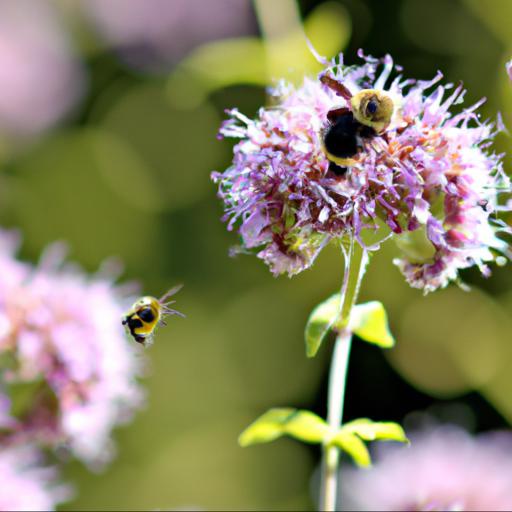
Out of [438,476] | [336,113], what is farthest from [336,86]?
[438,476]

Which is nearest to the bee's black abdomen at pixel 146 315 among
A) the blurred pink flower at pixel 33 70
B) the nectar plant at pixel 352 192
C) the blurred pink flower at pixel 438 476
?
the nectar plant at pixel 352 192

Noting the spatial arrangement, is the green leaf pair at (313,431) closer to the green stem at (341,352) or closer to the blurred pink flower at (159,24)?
the green stem at (341,352)

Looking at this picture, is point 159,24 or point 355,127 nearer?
point 355,127

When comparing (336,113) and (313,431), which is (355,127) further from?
(313,431)

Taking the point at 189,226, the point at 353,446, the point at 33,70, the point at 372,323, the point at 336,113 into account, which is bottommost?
the point at 353,446

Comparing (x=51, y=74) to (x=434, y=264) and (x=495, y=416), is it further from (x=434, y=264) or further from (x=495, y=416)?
(x=434, y=264)

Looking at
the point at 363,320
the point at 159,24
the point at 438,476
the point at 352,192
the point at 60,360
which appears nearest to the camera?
the point at 352,192

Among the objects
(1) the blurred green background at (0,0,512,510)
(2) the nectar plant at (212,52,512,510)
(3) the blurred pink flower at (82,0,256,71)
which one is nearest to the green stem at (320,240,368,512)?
(2) the nectar plant at (212,52,512,510)
